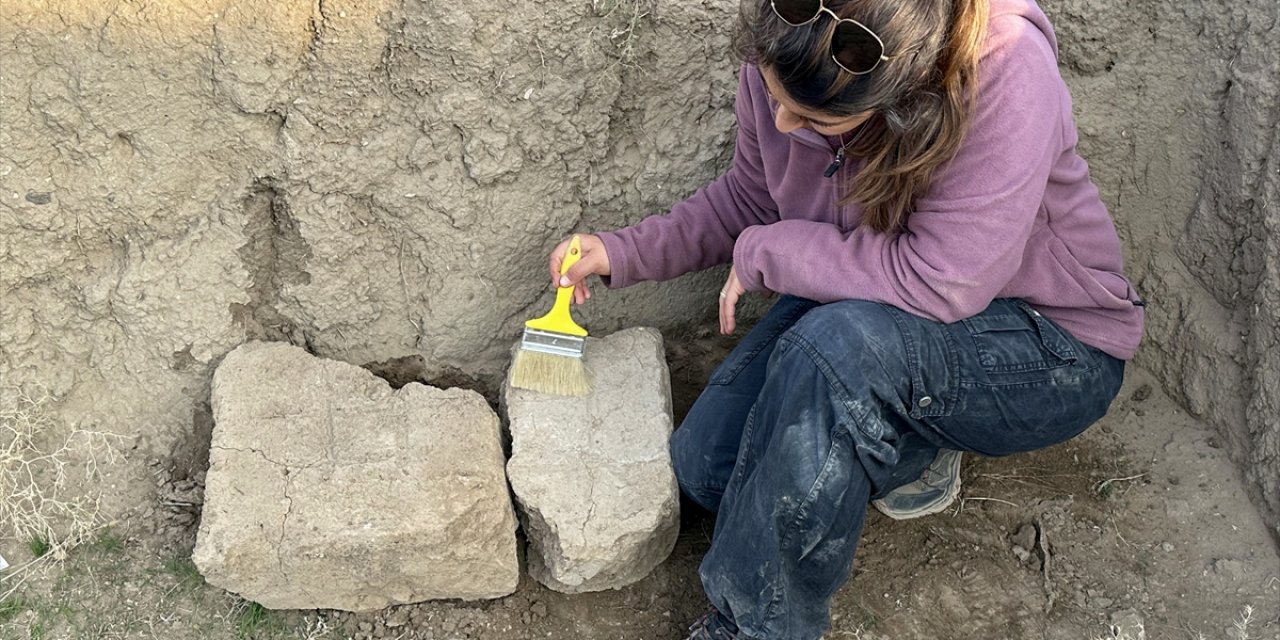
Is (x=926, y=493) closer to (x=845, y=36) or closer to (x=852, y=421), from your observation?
(x=852, y=421)

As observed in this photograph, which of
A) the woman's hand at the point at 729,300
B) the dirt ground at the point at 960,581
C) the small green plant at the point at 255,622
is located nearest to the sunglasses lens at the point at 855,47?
the woman's hand at the point at 729,300

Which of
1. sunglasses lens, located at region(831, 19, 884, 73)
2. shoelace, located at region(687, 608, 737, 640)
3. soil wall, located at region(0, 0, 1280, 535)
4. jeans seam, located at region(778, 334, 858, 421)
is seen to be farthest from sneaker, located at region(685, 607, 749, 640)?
sunglasses lens, located at region(831, 19, 884, 73)

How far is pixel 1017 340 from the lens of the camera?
1815mm

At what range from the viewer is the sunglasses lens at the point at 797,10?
1464 mm

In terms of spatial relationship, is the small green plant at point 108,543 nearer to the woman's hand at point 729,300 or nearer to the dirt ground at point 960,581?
the dirt ground at point 960,581

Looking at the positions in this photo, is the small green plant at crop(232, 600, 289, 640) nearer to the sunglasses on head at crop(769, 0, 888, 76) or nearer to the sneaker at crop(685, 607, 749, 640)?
the sneaker at crop(685, 607, 749, 640)

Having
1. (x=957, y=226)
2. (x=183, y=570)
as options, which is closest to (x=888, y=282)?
(x=957, y=226)

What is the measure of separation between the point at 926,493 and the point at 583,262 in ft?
2.55

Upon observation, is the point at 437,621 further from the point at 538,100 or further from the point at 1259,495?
the point at 1259,495

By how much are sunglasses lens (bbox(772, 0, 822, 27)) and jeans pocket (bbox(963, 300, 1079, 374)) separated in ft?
1.91

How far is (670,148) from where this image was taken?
7.41 ft

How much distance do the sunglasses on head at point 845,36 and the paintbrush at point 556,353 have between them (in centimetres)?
70

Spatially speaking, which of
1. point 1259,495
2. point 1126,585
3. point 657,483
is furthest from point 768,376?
point 1259,495

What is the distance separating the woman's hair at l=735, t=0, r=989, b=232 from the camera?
4.87 feet
